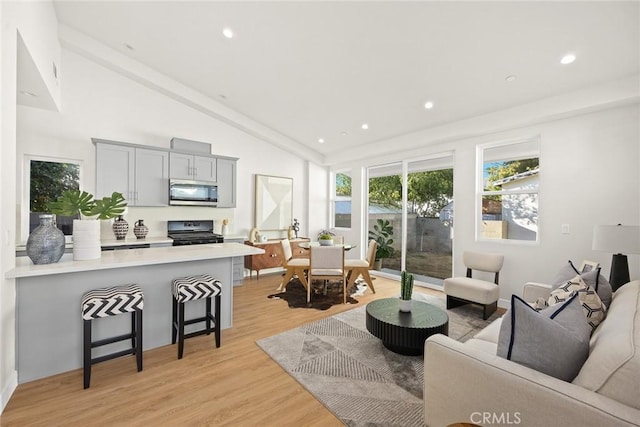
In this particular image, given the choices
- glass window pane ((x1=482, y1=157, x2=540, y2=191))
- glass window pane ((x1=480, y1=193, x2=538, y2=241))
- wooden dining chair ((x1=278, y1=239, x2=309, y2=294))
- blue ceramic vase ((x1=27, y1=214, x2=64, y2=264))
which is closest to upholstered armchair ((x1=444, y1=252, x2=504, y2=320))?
glass window pane ((x1=480, y1=193, x2=538, y2=241))

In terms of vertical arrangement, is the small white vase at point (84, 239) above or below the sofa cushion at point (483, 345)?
above

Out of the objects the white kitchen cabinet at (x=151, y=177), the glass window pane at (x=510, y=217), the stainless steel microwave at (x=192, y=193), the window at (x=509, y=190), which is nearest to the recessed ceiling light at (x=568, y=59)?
the window at (x=509, y=190)

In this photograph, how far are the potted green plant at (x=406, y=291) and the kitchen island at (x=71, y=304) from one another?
72.6 inches

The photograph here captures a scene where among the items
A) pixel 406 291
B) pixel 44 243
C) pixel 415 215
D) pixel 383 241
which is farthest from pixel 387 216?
pixel 44 243

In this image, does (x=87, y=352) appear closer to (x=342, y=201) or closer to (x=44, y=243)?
(x=44, y=243)

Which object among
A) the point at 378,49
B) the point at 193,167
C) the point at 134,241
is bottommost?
the point at 134,241

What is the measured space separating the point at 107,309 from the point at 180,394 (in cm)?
85

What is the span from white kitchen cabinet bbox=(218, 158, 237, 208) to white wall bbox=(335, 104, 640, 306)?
14.0 feet

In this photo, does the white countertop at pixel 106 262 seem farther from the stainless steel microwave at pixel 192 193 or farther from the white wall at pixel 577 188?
the white wall at pixel 577 188

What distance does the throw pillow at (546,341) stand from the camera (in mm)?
1187

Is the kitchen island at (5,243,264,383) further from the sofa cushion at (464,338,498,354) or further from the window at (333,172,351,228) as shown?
the window at (333,172,351,228)

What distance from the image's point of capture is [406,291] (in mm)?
2676

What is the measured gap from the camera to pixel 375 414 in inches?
71.2

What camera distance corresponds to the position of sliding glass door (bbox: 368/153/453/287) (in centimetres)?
485
